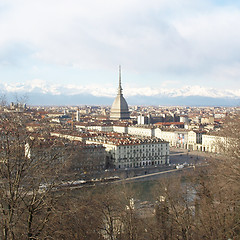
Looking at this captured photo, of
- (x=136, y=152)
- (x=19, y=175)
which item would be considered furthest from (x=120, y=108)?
(x=19, y=175)

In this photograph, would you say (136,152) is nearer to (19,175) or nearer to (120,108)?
(19,175)

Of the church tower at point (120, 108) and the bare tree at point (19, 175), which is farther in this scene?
the church tower at point (120, 108)

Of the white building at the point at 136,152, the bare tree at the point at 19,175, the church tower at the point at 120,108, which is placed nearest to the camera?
the bare tree at the point at 19,175

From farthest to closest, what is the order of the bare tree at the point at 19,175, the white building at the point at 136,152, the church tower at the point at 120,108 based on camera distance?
the church tower at the point at 120,108, the white building at the point at 136,152, the bare tree at the point at 19,175

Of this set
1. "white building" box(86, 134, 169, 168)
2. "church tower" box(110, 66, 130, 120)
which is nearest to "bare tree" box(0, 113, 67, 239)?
"white building" box(86, 134, 169, 168)

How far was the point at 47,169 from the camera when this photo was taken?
21.7 feet

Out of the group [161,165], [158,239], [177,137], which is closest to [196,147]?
[177,137]

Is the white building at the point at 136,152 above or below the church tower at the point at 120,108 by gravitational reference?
below

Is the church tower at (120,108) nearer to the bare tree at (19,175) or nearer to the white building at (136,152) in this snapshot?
the white building at (136,152)

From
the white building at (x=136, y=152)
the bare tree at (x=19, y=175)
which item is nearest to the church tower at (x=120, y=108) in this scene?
the white building at (x=136, y=152)

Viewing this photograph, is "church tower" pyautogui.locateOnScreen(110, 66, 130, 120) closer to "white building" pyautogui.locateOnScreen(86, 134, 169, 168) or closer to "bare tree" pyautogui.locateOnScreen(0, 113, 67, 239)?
"white building" pyautogui.locateOnScreen(86, 134, 169, 168)

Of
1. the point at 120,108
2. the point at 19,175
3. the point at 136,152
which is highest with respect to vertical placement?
the point at 120,108

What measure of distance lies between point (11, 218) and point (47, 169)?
106cm

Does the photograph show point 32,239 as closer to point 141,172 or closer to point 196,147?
point 141,172
